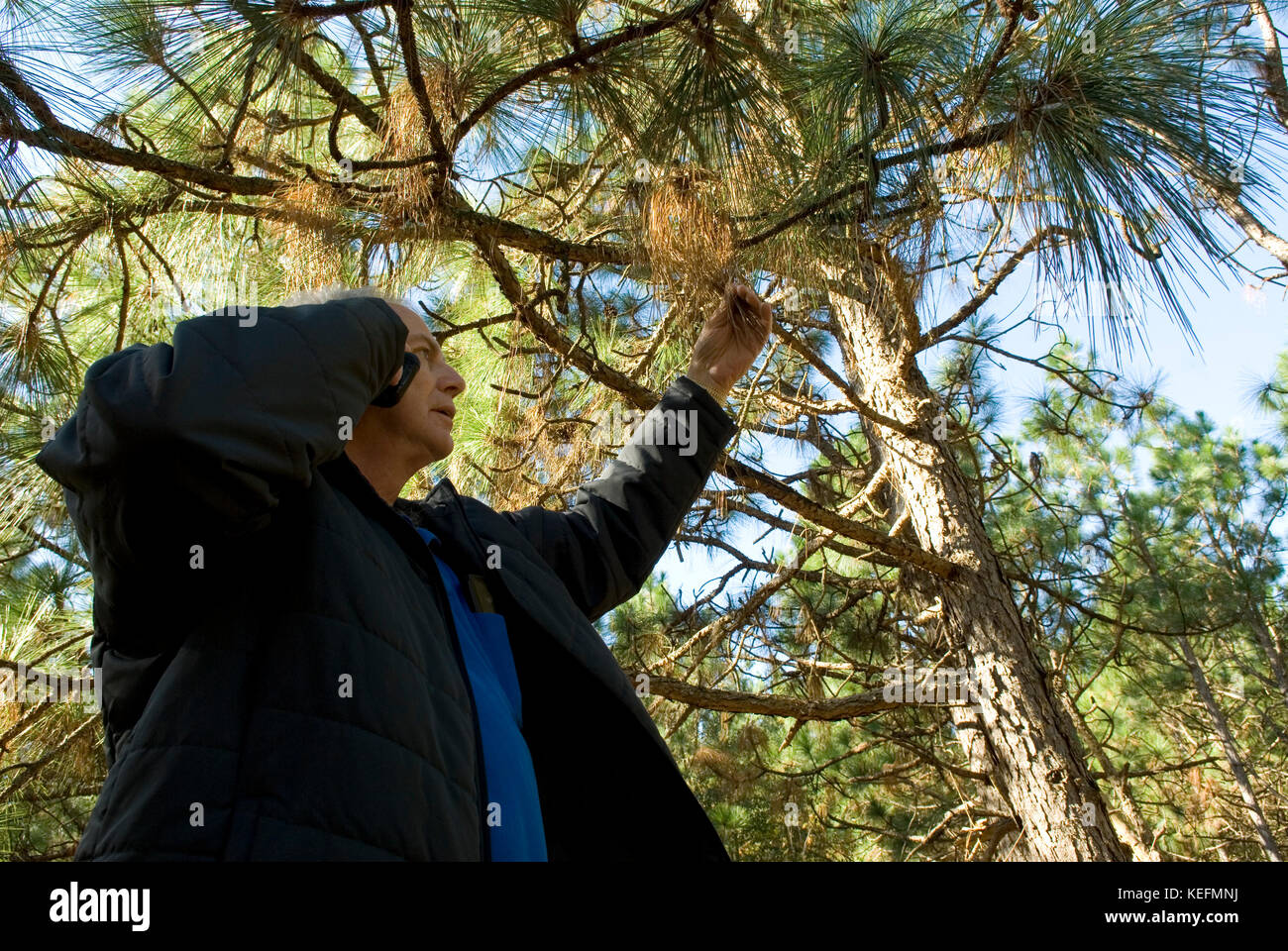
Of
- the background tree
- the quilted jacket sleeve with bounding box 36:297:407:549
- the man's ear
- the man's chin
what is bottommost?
the quilted jacket sleeve with bounding box 36:297:407:549

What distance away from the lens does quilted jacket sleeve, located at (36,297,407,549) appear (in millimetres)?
710

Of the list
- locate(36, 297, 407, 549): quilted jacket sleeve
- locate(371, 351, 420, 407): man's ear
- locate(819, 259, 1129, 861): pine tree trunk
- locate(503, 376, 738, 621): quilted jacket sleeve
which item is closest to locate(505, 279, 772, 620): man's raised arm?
locate(503, 376, 738, 621): quilted jacket sleeve

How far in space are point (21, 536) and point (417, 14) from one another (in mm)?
1862

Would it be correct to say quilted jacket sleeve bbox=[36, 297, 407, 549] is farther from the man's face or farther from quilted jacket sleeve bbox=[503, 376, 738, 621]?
quilted jacket sleeve bbox=[503, 376, 738, 621]

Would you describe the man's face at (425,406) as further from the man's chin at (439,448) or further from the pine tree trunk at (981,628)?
the pine tree trunk at (981,628)

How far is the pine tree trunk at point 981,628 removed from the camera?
2631mm

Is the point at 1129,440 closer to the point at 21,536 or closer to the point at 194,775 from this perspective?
the point at 21,536

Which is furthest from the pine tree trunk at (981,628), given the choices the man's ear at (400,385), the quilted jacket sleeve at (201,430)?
the quilted jacket sleeve at (201,430)

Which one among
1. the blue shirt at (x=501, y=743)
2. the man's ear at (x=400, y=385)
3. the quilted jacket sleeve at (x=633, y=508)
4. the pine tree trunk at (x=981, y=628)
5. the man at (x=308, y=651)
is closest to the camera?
the man at (x=308, y=651)

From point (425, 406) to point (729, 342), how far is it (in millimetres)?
533

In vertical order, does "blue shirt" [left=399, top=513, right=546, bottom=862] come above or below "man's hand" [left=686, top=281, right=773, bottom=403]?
below

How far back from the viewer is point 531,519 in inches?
51.9

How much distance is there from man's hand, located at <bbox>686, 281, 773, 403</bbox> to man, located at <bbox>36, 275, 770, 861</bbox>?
0.52 metres

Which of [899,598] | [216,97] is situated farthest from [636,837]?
[899,598]
